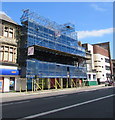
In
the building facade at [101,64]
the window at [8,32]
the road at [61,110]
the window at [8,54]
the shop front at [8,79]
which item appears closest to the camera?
the road at [61,110]

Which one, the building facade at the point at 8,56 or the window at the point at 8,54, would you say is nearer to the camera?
the building facade at the point at 8,56

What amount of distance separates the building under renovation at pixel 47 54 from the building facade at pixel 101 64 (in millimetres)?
18039

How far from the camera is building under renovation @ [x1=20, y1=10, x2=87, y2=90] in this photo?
3131cm

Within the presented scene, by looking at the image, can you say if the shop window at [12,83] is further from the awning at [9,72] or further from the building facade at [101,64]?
the building facade at [101,64]

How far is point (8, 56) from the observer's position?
29.1m

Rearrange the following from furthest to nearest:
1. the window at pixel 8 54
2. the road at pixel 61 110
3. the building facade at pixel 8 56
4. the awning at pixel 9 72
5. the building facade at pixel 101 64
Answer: the building facade at pixel 101 64, the window at pixel 8 54, the building facade at pixel 8 56, the awning at pixel 9 72, the road at pixel 61 110

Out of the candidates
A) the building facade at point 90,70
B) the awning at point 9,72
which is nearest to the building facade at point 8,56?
the awning at point 9,72

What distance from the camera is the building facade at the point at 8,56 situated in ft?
90.6

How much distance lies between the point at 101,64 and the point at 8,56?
45.2m

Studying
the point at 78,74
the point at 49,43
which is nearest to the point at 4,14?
the point at 49,43

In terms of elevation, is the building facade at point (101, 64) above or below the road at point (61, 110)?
above

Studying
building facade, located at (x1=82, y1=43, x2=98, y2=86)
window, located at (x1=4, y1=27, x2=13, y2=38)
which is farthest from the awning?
building facade, located at (x1=82, y1=43, x2=98, y2=86)

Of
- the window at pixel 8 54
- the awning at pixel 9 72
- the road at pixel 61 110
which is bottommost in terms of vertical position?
the road at pixel 61 110

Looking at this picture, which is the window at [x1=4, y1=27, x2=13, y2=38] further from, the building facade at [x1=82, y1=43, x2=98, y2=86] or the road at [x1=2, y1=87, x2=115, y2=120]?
the building facade at [x1=82, y1=43, x2=98, y2=86]
